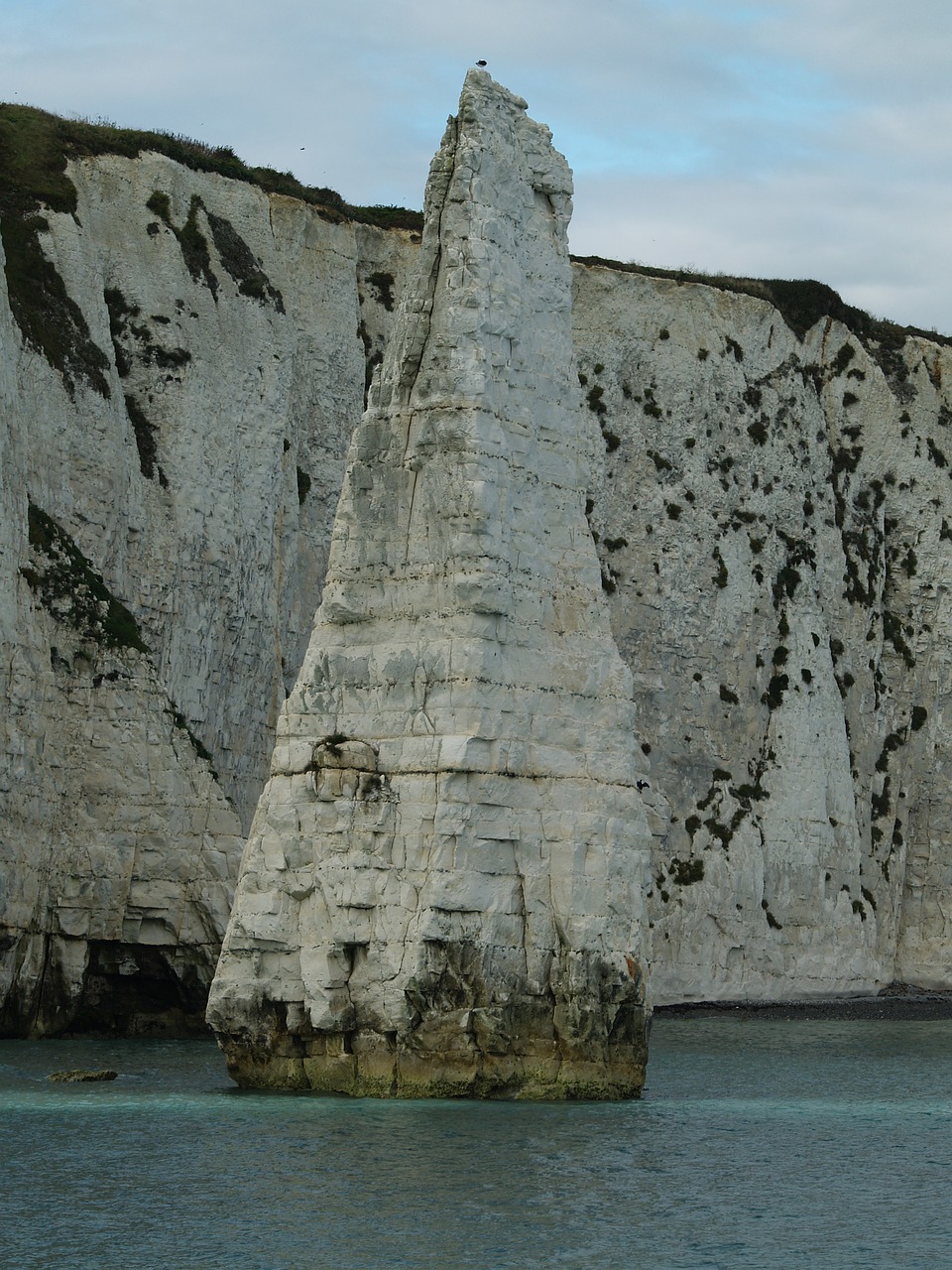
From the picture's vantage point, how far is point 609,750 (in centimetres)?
3064

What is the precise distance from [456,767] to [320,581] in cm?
2508

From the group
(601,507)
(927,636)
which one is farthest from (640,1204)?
(927,636)

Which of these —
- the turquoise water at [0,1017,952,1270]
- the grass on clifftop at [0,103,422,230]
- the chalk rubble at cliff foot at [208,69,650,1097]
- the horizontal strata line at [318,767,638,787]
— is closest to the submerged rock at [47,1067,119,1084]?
the turquoise water at [0,1017,952,1270]

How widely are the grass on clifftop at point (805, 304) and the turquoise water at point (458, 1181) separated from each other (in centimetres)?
3425

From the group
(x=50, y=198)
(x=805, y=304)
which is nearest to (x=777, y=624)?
(x=805, y=304)

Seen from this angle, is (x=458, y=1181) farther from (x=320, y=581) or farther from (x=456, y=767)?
(x=320, y=581)

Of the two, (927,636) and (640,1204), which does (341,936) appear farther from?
(927,636)

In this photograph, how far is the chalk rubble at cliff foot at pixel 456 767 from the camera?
94.9 feet

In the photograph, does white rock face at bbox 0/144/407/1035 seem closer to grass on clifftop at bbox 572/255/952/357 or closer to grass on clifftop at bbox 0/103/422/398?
grass on clifftop at bbox 0/103/422/398

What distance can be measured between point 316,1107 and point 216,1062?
27.5 feet

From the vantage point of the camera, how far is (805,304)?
65.4 meters

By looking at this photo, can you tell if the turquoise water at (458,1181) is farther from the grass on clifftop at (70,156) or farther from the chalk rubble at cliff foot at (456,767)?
the grass on clifftop at (70,156)

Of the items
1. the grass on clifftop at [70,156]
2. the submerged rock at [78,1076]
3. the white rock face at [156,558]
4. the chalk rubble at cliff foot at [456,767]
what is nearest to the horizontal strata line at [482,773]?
the chalk rubble at cliff foot at [456,767]

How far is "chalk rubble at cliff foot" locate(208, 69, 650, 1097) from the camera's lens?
2894 centimetres
